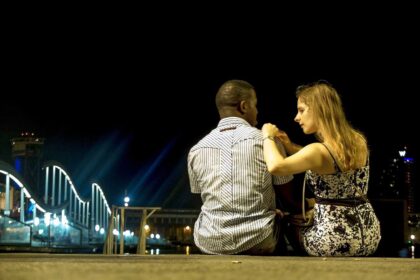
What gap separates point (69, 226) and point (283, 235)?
2238 inches

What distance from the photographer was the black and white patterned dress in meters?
3.89

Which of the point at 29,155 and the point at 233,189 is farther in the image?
the point at 29,155

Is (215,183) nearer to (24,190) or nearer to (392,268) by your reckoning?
(392,268)

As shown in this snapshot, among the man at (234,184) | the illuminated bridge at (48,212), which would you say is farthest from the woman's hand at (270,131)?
the illuminated bridge at (48,212)

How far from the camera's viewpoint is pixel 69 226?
5919 centimetres

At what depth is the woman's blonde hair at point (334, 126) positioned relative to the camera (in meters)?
3.89

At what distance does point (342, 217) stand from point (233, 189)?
26.6 inches

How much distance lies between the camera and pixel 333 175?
3.91 meters

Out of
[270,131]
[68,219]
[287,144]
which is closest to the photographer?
[270,131]

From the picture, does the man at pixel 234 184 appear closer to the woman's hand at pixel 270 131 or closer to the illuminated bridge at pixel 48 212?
the woman's hand at pixel 270 131

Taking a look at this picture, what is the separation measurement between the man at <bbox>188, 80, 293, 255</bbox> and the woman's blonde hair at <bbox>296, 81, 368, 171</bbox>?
0.31m

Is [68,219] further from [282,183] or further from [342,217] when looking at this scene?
[342,217]

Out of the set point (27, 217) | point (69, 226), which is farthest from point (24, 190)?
point (69, 226)

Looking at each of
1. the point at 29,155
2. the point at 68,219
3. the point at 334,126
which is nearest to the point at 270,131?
the point at 334,126
